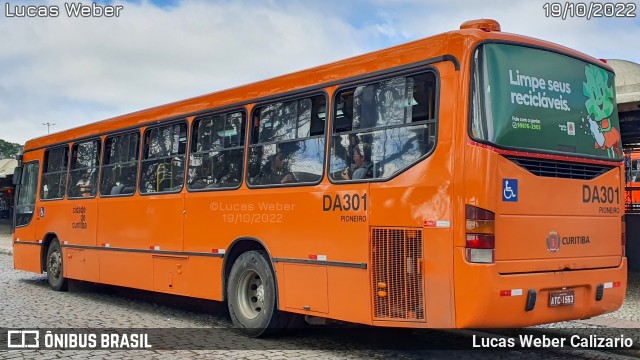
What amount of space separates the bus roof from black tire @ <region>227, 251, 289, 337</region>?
2062 millimetres

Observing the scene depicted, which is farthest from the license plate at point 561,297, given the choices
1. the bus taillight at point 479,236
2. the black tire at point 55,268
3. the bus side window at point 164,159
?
the black tire at point 55,268

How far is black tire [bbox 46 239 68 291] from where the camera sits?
1309 cm

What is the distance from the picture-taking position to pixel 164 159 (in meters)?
10.4

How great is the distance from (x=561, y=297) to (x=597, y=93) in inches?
90.1

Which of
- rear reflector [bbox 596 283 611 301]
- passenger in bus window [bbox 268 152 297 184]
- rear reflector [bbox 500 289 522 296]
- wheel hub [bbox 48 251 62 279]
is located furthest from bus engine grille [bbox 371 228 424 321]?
wheel hub [bbox 48 251 62 279]

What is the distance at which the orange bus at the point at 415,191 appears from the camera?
6.19m

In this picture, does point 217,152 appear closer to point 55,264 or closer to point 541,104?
point 541,104

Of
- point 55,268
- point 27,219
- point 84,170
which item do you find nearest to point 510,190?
point 84,170

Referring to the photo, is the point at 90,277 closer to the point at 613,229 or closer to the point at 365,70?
the point at 365,70

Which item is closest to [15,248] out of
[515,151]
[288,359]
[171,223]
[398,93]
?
[171,223]

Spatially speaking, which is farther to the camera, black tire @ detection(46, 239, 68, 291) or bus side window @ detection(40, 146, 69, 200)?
bus side window @ detection(40, 146, 69, 200)

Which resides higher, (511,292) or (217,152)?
(217,152)

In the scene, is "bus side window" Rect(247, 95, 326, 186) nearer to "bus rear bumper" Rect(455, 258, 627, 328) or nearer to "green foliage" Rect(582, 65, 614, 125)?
"bus rear bumper" Rect(455, 258, 627, 328)

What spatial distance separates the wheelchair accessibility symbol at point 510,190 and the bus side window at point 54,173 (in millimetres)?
9663
